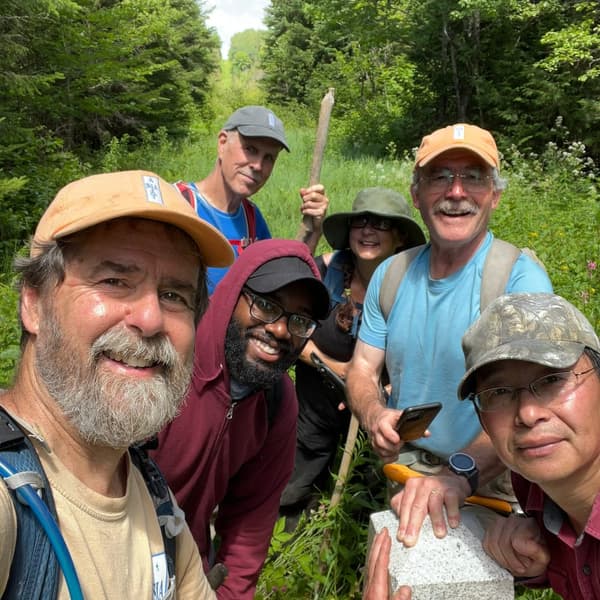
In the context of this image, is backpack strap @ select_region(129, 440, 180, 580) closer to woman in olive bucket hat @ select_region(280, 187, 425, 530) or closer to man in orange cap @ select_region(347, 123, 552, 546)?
man in orange cap @ select_region(347, 123, 552, 546)

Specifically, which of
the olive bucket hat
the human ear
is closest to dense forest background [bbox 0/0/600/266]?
the olive bucket hat

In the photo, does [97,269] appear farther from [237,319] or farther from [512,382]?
[512,382]

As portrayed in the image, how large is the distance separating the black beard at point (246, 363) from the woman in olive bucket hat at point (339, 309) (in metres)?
0.88

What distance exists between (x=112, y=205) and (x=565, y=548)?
4.90ft

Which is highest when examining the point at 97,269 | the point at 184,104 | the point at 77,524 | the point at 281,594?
the point at 184,104

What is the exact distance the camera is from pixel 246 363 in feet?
6.77

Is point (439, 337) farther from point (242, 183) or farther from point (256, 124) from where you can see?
point (256, 124)

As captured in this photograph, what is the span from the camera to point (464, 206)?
233 centimetres

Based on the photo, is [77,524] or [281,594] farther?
[281,594]

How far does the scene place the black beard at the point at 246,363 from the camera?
2058mm

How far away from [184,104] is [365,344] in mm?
18139

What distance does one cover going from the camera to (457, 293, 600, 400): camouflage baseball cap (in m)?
1.38

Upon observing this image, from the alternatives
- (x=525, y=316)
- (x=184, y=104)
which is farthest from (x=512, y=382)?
(x=184, y=104)

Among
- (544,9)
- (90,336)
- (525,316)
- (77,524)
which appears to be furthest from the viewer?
(544,9)
